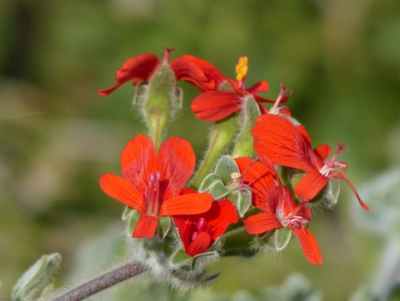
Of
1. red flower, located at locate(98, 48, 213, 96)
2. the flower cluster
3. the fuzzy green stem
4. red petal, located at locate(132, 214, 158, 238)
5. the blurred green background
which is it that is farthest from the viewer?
the blurred green background

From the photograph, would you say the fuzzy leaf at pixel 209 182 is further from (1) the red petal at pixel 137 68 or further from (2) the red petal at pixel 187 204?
(1) the red petal at pixel 137 68

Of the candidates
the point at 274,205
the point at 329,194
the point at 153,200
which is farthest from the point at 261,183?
the point at 153,200

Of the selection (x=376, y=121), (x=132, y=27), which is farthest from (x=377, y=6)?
(x=132, y=27)

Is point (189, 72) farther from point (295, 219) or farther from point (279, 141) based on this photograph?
point (295, 219)

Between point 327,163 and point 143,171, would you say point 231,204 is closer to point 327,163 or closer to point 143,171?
point 143,171

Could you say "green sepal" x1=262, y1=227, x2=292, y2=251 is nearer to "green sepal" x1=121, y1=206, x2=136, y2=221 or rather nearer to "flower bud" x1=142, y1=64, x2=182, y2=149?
"green sepal" x1=121, y1=206, x2=136, y2=221

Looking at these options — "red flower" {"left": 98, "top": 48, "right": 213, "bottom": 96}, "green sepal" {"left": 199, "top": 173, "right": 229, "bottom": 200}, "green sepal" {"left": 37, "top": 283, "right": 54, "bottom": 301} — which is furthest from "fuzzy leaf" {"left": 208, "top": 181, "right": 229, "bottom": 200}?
"green sepal" {"left": 37, "top": 283, "right": 54, "bottom": 301}

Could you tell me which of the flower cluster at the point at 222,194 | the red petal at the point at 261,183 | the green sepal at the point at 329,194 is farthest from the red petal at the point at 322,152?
the red petal at the point at 261,183
